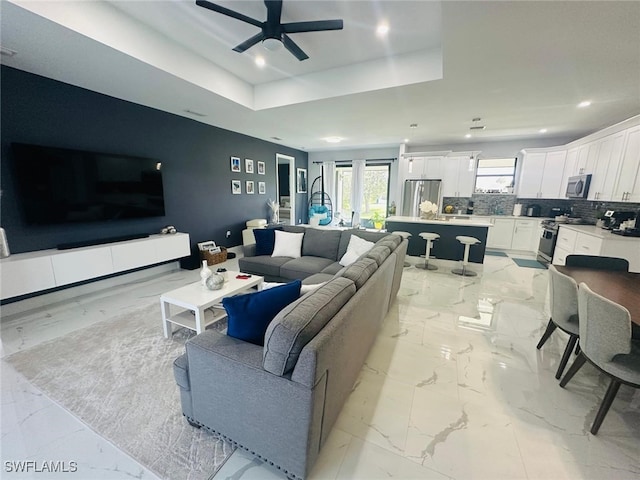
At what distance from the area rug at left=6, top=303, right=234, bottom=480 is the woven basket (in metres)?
2.05

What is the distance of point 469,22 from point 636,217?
13.4ft

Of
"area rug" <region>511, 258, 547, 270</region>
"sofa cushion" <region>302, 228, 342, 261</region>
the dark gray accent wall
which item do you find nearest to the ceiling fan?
"sofa cushion" <region>302, 228, 342, 261</region>

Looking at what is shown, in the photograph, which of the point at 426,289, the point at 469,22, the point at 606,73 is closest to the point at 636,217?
the point at 606,73

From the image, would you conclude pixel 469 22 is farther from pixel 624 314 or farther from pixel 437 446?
pixel 437 446

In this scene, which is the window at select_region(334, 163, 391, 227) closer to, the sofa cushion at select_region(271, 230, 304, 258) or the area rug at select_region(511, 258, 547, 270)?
the area rug at select_region(511, 258, 547, 270)

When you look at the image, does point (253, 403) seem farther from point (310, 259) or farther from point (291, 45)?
point (291, 45)

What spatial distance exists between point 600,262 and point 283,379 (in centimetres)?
323

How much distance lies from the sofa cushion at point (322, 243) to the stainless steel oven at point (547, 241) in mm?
4320

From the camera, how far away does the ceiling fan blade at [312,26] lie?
2.07 metres

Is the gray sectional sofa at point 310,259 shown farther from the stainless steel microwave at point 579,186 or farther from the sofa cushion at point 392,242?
the stainless steel microwave at point 579,186

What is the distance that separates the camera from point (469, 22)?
187 cm

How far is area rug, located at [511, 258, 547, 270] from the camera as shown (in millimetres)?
5031

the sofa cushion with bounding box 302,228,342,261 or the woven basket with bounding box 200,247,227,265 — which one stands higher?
the sofa cushion with bounding box 302,228,342,261

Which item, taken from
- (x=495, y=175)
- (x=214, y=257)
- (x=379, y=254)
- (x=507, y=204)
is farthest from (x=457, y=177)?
(x=214, y=257)
